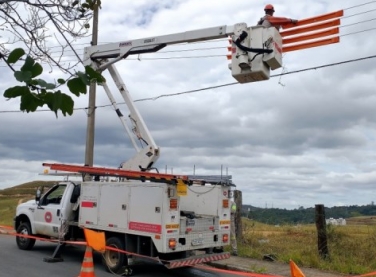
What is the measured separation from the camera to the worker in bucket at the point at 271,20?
8422 millimetres

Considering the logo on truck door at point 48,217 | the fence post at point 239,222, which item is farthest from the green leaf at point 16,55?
the fence post at point 239,222

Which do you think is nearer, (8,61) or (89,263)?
(8,61)

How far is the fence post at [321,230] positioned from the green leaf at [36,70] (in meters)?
9.66

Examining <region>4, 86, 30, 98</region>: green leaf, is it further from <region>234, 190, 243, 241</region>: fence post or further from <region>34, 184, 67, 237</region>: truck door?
<region>234, 190, 243, 241</region>: fence post

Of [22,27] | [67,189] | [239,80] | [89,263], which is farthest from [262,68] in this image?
[67,189]

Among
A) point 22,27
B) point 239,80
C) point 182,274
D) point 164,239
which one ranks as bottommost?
point 182,274

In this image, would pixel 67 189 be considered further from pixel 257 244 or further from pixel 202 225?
pixel 257 244

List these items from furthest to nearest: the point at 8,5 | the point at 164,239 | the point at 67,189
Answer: the point at 67,189 < the point at 164,239 < the point at 8,5

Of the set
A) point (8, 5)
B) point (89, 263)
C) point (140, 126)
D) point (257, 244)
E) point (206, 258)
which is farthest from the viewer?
point (257, 244)

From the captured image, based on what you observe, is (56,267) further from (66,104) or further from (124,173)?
(66,104)

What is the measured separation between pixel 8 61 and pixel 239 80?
262 inches

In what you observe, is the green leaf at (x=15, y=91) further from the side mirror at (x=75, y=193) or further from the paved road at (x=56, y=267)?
the side mirror at (x=75, y=193)

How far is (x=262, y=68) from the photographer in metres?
8.12

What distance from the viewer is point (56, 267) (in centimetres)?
1041
